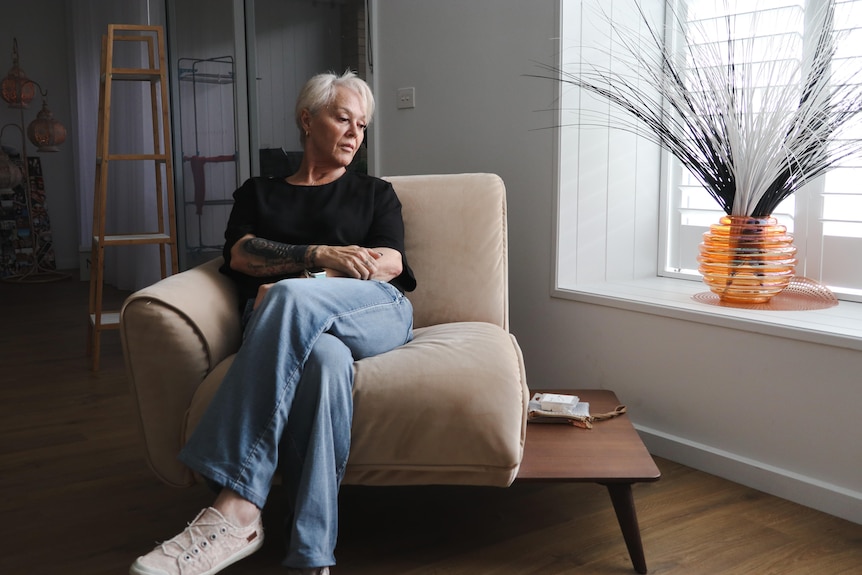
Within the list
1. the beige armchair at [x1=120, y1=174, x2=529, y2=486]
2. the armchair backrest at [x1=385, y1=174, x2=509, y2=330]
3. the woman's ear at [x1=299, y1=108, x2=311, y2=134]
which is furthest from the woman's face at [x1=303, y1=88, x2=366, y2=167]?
the beige armchair at [x1=120, y1=174, x2=529, y2=486]

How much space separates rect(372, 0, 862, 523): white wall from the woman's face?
71cm

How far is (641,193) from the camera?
A: 2.78 m

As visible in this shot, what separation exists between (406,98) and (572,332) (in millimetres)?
1184

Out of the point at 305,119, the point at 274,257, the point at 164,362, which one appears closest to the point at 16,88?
the point at 305,119

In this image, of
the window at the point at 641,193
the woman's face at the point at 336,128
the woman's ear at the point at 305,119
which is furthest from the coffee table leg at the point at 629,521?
the woman's ear at the point at 305,119

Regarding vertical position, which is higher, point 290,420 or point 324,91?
point 324,91

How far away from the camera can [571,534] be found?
1.92 meters

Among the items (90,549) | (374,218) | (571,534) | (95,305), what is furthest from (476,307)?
(95,305)

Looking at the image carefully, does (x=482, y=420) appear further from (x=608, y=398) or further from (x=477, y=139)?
(x=477, y=139)

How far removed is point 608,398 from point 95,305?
8.44 feet

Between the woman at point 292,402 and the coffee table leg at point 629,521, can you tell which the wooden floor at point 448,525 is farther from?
the woman at point 292,402

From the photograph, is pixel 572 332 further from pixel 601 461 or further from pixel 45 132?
pixel 45 132

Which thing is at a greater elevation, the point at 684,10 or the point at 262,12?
the point at 262,12

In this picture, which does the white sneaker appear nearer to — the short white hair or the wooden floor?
the wooden floor
